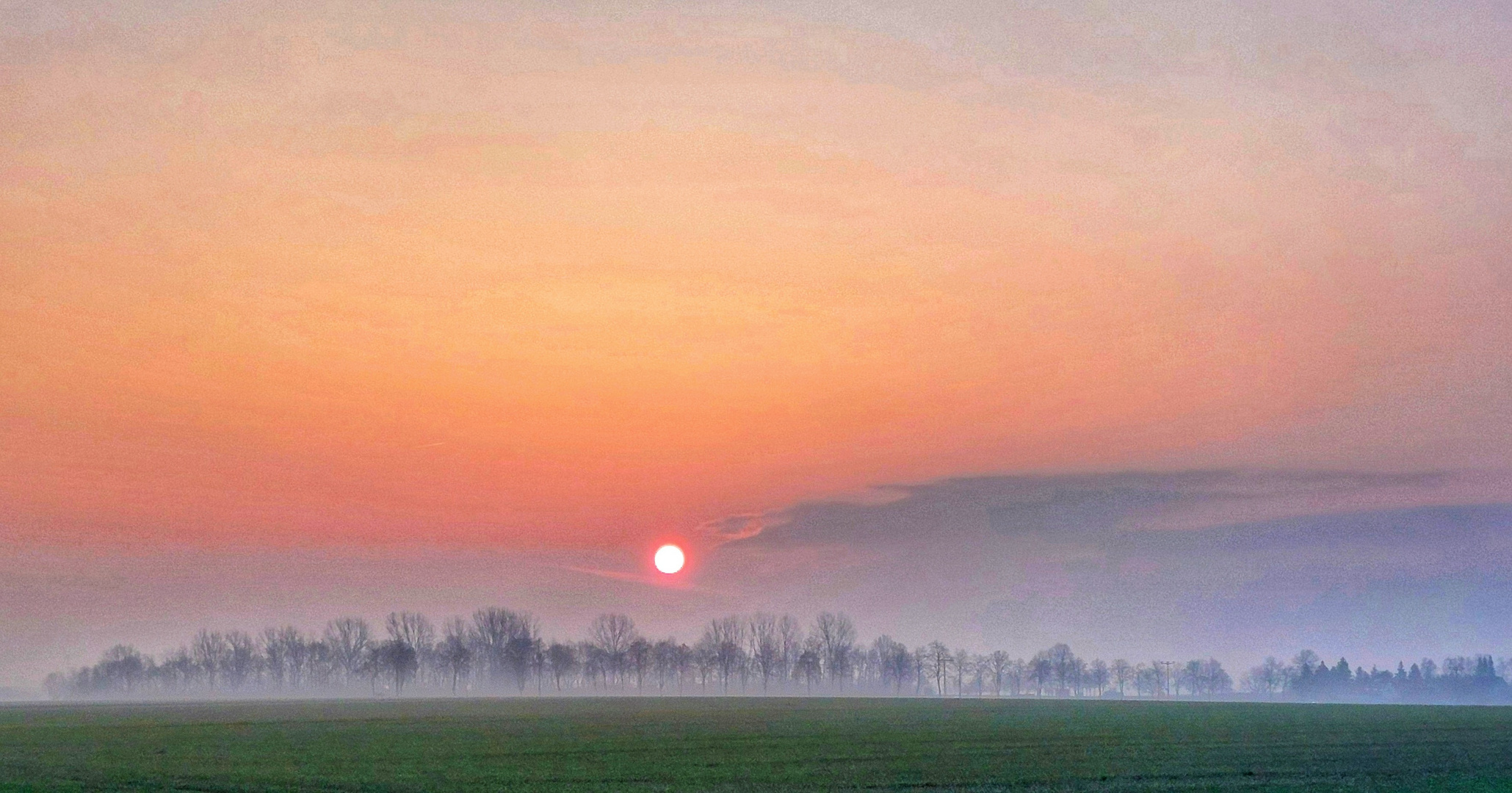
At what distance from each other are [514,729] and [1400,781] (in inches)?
2365

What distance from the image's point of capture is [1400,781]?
139 feet

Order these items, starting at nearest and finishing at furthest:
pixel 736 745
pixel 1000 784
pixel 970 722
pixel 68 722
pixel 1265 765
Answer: pixel 1000 784 → pixel 1265 765 → pixel 736 745 → pixel 970 722 → pixel 68 722

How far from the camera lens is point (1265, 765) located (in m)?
49.2

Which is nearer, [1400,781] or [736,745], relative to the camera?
[1400,781]

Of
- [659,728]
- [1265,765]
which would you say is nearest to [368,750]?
[659,728]

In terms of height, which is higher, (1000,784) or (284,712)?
(1000,784)

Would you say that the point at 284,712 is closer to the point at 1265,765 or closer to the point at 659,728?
the point at 659,728

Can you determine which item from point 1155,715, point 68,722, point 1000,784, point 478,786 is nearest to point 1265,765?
point 1000,784

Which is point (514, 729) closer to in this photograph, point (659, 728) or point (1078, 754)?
point (659, 728)

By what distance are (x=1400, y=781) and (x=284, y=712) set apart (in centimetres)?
12158

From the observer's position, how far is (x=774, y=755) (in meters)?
54.8

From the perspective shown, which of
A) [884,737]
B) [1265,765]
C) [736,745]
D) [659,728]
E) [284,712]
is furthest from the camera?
[284,712]

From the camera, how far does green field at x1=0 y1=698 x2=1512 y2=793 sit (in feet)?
141

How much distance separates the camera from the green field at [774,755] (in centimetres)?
4294
